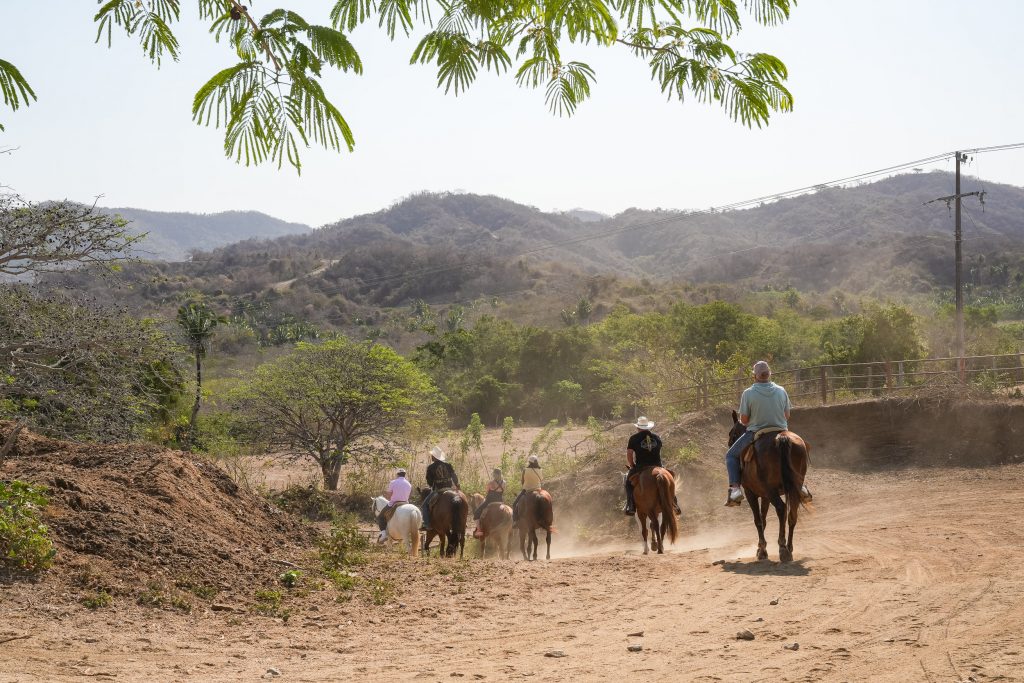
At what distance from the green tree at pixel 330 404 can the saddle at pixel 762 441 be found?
18.6 meters

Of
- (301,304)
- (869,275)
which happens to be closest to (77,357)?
(301,304)

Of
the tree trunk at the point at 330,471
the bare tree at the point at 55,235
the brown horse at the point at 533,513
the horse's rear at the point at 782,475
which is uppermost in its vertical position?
the bare tree at the point at 55,235

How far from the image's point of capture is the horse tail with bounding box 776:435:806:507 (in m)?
11.1

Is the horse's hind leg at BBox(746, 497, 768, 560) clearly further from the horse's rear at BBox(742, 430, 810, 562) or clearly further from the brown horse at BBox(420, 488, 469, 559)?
the brown horse at BBox(420, 488, 469, 559)

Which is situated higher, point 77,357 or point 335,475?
point 77,357

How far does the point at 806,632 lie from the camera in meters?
7.38

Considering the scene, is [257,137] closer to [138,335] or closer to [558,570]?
[558,570]

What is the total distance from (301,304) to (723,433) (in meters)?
93.8

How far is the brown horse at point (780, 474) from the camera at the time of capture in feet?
36.6

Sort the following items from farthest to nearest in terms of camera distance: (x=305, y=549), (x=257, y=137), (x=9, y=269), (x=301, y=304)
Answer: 1. (x=301, y=304)
2. (x=305, y=549)
3. (x=9, y=269)
4. (x=257, y=137)

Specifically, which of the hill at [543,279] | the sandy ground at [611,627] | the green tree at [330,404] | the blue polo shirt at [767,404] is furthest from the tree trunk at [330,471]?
the hill at [543,279]

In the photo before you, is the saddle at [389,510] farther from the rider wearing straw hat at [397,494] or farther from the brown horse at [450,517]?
the brown horse at [450,517]

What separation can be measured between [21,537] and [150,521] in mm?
2160

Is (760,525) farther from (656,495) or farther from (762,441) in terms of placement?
(656,495)
